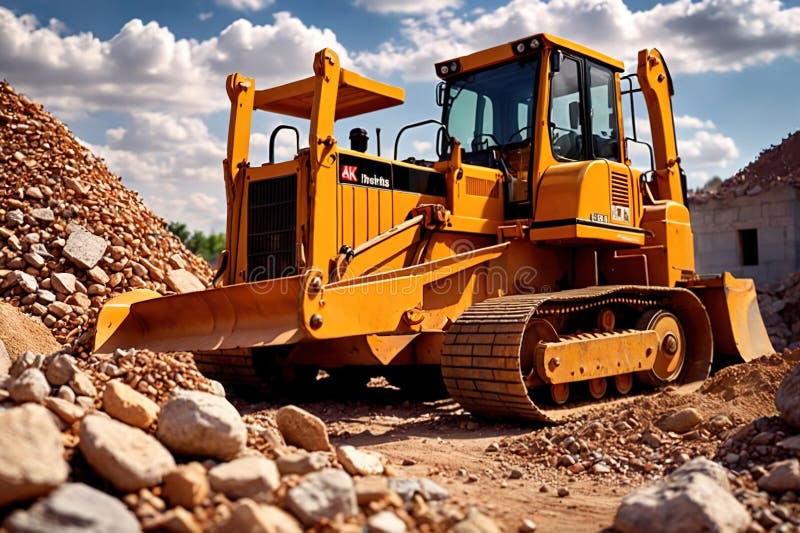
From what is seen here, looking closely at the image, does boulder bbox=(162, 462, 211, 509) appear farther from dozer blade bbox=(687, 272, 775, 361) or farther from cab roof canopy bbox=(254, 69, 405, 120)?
dozer blade bbox=(687, 272, 775, 361)

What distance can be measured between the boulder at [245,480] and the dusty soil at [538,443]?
1.05 metres

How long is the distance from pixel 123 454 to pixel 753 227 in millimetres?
17783

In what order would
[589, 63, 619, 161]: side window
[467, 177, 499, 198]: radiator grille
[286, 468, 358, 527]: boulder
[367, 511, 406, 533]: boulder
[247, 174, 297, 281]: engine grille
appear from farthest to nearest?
[589, 63, 619, 161]: side window → [467, 177, 499, 198]: radiator grille → [247, 174, 297, 281]: engine grille → [286, 468, 358, 527]: boulder → [367, 511, 406, 533]: boulder

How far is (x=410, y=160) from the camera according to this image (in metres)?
8.48

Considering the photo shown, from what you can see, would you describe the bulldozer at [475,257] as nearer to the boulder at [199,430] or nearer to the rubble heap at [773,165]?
the boulder at [199,430]

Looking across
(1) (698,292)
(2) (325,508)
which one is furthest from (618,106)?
(2) (325,508)

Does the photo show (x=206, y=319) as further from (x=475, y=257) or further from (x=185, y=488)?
(x=185, y=488)

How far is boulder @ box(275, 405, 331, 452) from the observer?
4.98 metres

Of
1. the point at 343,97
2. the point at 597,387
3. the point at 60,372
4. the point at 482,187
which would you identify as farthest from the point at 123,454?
the point at 482,187

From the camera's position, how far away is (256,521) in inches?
122

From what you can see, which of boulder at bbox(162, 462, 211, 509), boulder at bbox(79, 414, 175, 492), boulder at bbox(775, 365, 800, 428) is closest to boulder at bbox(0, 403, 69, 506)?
boulder at bbox(79, 414, 175, 492)

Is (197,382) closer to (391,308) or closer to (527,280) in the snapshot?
(391,308)

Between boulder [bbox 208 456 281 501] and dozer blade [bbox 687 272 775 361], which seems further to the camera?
dozer blade [bbox 687 272 775 361]

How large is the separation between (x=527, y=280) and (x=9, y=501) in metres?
6.08
